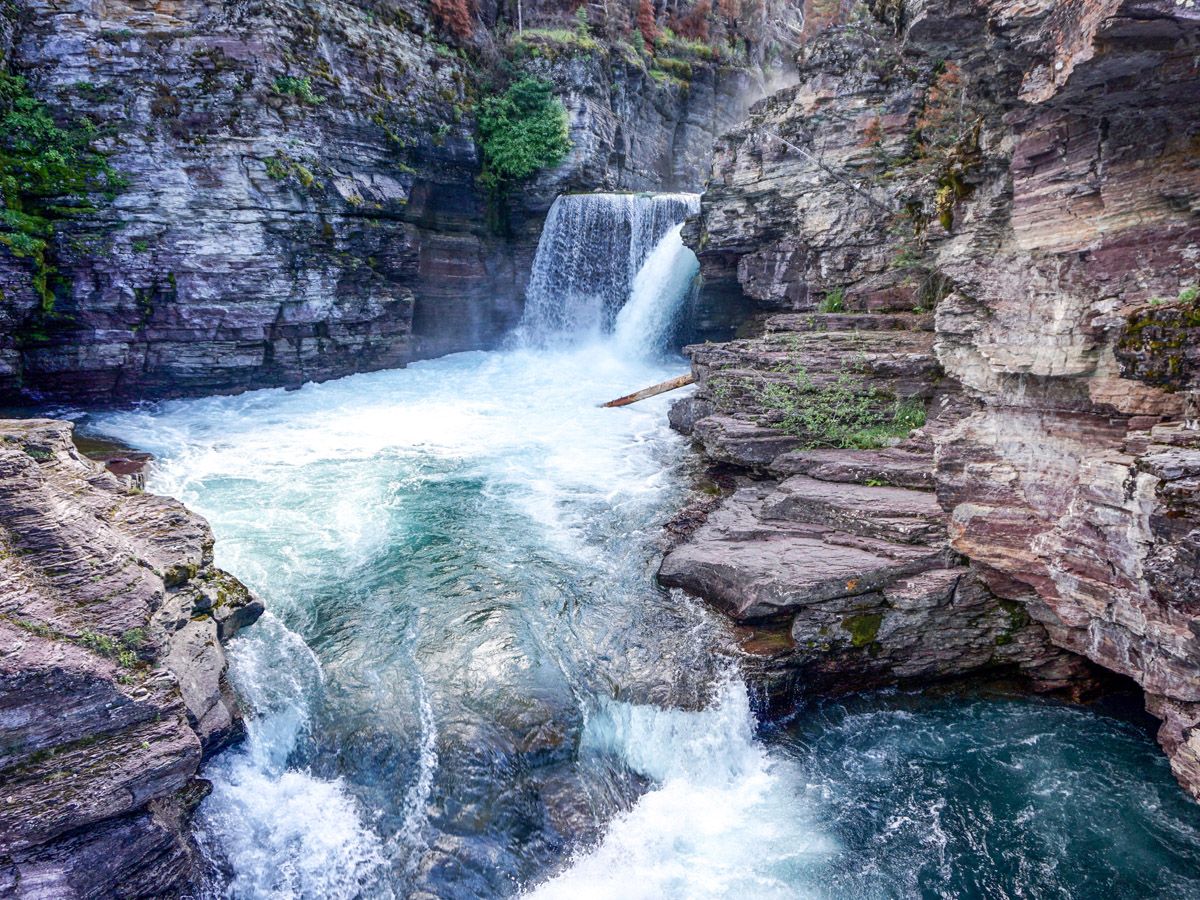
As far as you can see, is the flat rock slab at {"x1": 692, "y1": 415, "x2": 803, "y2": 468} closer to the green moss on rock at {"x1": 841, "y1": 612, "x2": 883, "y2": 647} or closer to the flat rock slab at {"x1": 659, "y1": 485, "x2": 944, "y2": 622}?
the flat rock slab at {"x1": 659, "y1": 485, "x2": 944, "y2": 622}

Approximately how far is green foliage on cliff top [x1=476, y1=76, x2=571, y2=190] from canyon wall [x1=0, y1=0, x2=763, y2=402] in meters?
0.41

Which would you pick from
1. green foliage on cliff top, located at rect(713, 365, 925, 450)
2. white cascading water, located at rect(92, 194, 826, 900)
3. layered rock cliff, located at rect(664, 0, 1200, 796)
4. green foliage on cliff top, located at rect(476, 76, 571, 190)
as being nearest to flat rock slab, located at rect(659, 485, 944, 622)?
layered rock cliff, located at rect(664, 0, 1200, 796)

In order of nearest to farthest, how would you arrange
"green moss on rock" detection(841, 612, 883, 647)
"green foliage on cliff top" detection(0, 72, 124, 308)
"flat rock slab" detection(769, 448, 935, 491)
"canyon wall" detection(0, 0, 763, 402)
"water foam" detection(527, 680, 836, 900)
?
Answer: "water foam" detection(527, 680, 836, 900) → "green moss on rock" detection(841, 612, 883, 647) → "flat rock slab" detection(769, 448, 935, 491) → "green foliage on cliff top" detection(0, 72, 124, 308) → "canyon wall" detection(0, 0, 763, 402)

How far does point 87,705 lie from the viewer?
14.2ft

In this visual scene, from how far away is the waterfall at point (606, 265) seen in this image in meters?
18.3

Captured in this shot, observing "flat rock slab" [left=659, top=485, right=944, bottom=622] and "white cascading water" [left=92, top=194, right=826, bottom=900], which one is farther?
"flat rock slab" [left=659, top=485, right=944, bottom=622]

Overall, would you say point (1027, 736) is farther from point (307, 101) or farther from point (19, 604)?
point (307, 101)

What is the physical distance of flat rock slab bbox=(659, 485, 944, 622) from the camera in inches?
272

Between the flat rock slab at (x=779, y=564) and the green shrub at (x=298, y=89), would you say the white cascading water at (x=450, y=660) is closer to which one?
the flat rock slab at (x=779, y=564)

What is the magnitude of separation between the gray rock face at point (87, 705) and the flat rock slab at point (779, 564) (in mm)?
4748

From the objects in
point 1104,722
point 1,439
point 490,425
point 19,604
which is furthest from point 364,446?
point 1104,722

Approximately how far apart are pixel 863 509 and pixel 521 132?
15.5 metres

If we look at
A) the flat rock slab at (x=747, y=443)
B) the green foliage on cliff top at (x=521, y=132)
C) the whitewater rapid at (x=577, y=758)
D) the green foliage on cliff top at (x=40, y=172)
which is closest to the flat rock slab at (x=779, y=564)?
the whitewater rapid at (x=577, y=758)

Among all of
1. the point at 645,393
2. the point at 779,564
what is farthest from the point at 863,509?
the point at 645,393
